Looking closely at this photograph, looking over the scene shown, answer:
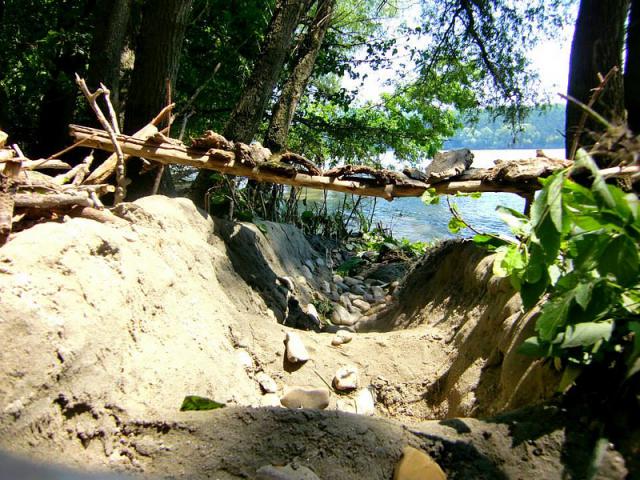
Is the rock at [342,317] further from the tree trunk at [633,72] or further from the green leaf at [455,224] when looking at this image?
the tree trunk at [633,72]

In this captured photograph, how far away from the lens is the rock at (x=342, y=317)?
6.39 m

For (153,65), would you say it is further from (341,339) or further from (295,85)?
(341,339)

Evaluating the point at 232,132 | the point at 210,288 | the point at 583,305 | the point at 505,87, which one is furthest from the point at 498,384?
the point at 505,87

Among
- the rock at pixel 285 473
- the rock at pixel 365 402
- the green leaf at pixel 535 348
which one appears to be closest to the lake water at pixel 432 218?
the rock at pixel 365 402

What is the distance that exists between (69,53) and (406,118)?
30.1ft

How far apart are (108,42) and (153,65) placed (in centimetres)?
116

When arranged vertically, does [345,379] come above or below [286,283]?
below

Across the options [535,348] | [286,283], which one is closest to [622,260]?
[535,348]

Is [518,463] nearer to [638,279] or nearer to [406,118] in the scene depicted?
[638,279]

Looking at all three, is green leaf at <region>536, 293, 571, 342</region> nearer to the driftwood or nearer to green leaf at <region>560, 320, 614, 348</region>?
green leaf at <region>560, 320, 614, 348</region>

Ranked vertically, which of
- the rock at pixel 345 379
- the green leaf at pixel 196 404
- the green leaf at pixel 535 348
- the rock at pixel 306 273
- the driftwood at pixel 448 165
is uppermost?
the driftwood at pixel 448 165

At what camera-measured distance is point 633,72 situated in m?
6.97

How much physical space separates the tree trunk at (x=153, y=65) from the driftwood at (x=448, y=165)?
2945 mm

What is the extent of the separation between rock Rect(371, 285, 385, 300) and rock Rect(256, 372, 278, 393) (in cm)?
408
